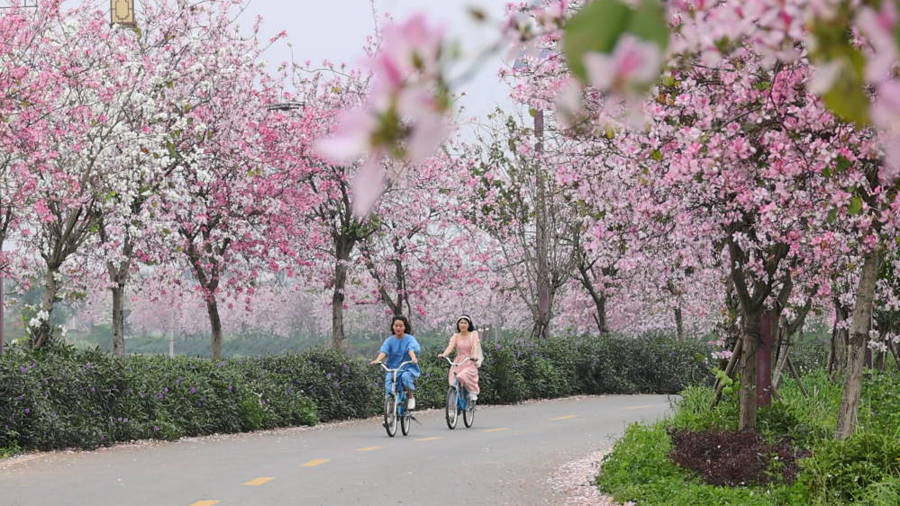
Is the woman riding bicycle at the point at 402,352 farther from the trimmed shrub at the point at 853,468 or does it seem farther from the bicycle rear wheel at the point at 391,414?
the trimmed shrub at the point at 853,468

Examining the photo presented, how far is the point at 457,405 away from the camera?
18500 millimetres

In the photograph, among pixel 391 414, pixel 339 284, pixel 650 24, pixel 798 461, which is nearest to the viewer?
pixel 650 24

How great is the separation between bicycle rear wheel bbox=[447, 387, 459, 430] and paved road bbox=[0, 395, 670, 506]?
26cm

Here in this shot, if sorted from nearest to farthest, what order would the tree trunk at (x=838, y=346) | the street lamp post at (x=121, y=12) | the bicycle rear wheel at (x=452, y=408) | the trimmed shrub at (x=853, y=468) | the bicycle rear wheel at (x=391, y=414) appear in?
the trimmed shrub at (x=853, y=468) → the bicycle rear wheel at (x=391, y=414) → the bicycle rear wheel at (x=452, y=408) → the tree trunk at (x=838, y=346) → the street lamp post at (x=121, y=12)

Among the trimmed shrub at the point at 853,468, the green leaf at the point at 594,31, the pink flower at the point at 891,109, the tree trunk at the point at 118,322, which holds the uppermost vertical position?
the tree trunk at the point at 118,322

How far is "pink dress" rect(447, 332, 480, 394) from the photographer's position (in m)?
18.4

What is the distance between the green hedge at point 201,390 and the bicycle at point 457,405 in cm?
244

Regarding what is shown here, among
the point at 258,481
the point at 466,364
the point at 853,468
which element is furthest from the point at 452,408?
the point at 853,468

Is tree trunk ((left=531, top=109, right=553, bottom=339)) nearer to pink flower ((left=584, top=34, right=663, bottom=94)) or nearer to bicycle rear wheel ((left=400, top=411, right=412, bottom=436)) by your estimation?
bicycle rear wheel ((left=400, top=411, right=412, bottom=436))

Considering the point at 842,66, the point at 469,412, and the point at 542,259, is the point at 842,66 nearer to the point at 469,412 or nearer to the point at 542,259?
the point at 469,412

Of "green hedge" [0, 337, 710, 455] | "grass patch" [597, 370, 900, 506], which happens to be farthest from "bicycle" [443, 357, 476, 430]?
"grass patch" [597, 370, 900, 506]

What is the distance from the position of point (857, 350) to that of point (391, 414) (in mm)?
8391

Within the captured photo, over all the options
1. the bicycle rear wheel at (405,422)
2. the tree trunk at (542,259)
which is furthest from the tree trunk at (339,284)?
the bicycle rear wheel at (405,422)

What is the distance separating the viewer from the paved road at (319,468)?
35.2 feet
